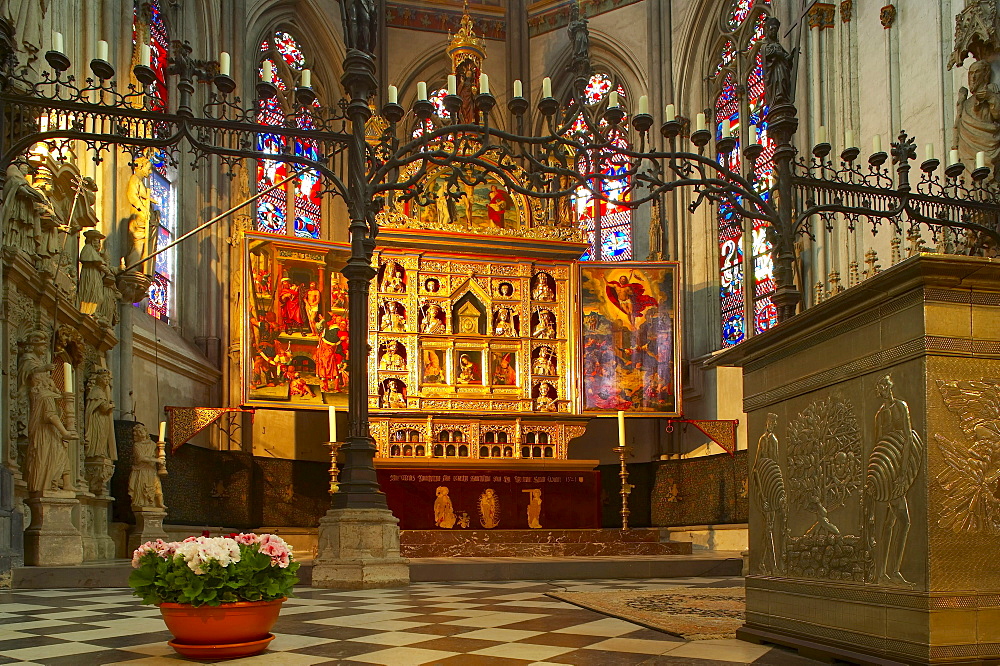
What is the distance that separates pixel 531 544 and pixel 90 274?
6.50 metres

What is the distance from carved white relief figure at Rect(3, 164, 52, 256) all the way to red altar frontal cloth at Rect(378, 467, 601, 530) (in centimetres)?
641

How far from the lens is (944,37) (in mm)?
13422

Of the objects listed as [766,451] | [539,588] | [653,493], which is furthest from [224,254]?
[766,451]

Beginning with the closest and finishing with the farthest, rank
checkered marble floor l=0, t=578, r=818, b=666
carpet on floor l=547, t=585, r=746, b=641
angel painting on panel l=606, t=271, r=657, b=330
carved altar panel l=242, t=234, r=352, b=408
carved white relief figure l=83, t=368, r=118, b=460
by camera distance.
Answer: checkered marble floor l=0, t=578, r=818, b=666 < carpet on floor l=547, t=585, r=746, b=641 < carved white relief figure l=83, t=368, r=118, b=460 < carved altar panel l=242, t=234, r=352, b=408 < angel painting on panel l=606, t=271, r=657, b=330

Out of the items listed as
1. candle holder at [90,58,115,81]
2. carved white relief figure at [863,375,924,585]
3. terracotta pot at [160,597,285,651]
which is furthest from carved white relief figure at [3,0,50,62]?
carved white relief figure at [863,375,924,585]

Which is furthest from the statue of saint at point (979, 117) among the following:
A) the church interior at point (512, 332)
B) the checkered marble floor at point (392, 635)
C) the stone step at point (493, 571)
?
the checkered marble floor at point (392, 635)

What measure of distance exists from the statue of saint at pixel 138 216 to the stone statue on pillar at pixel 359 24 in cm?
532

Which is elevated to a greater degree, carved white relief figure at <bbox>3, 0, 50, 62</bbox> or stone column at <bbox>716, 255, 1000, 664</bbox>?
carved white relief figure at <bbox>3, 0, 50, 62</bbox>

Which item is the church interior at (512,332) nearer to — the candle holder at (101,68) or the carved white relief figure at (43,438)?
the carved white relief figure at (43,438)

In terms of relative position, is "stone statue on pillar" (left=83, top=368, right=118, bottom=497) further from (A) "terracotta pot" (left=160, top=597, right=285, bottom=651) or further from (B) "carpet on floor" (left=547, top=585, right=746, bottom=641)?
(A) "terracotta pot" (left=160, top=597, right=285, bottom=651)

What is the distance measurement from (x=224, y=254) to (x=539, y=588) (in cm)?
1179

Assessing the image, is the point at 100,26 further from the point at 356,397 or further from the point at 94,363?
the point at 356,397

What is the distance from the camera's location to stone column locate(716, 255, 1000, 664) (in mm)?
3395

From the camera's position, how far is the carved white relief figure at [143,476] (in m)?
12.1
